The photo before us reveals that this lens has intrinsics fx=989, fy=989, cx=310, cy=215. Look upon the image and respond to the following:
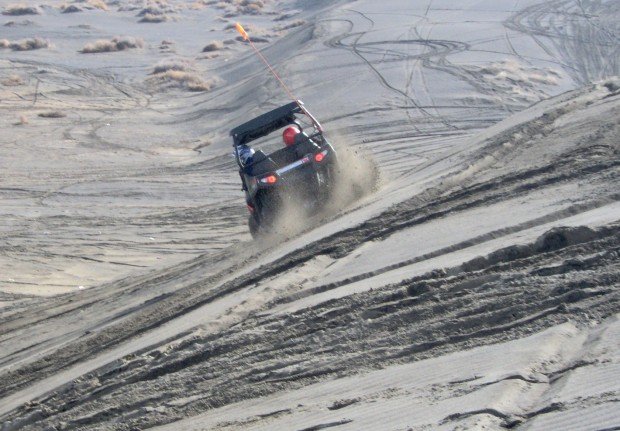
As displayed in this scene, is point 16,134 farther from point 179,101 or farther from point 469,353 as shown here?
point 469,353

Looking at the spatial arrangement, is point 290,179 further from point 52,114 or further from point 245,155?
point 52,114

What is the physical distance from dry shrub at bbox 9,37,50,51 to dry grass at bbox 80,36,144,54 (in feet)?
6.03

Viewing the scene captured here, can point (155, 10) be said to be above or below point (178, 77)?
below

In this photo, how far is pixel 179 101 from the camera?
36.8 meters

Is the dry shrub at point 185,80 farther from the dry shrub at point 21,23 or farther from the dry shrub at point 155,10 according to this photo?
the dry shrub at point 155,10

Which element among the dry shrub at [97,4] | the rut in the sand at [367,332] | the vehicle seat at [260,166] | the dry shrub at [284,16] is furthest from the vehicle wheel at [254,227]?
the dry shrub at [97,4]

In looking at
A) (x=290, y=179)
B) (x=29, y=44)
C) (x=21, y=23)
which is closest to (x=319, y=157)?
(x=290, y=179)

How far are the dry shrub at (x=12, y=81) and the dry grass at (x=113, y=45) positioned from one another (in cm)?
869

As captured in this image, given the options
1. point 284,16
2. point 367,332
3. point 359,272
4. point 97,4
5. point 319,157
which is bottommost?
point 97,4

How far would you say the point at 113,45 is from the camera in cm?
4847

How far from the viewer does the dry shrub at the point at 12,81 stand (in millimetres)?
37906

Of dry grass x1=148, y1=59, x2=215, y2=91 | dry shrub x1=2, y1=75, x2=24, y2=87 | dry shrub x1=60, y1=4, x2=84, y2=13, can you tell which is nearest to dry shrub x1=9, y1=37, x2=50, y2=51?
dry grass x1=148, y1=59, x2=215, y2=91

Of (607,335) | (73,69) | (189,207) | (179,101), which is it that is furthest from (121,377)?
(73,69)

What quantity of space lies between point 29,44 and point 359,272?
41.1 m
